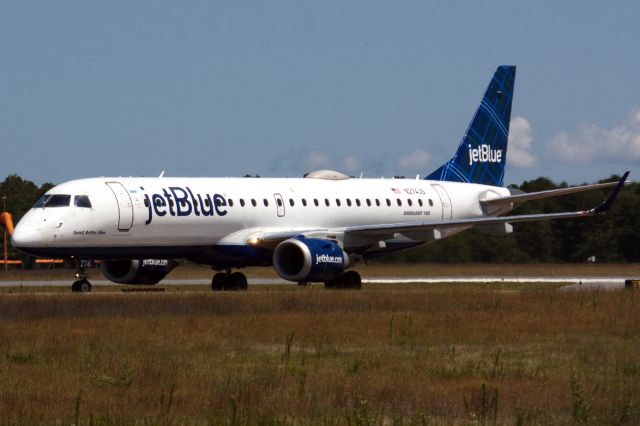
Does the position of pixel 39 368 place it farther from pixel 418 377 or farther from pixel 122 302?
pixel 122 302

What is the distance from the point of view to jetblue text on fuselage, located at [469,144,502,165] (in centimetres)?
5412

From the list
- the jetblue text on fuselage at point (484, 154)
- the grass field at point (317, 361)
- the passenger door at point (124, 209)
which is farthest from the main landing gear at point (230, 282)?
the jetblue text on fuselage at point (484, 154)

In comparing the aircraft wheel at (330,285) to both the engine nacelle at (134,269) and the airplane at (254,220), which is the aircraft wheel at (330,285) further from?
the engine nacelle at (134,269)

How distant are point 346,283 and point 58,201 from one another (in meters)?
10.0

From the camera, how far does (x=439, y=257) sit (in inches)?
2227

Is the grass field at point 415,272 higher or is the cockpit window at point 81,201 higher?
the cockpit window at point 81,201

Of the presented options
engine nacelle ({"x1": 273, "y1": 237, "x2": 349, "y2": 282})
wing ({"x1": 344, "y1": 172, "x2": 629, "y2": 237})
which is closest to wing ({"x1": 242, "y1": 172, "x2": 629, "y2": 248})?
wing ({"x1": 344, "y1": 172, "x2": 629, "y2": 237})

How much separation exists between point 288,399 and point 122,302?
644 inches

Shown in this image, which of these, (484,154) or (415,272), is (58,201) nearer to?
(484,154)

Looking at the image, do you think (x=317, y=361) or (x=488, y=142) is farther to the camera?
(x=488, y=142)

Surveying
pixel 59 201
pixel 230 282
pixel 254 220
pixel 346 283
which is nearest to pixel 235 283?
pixel 230 282

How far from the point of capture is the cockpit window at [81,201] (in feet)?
131

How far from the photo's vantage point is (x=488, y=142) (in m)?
54.9

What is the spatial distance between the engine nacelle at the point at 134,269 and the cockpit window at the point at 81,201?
5.09m
